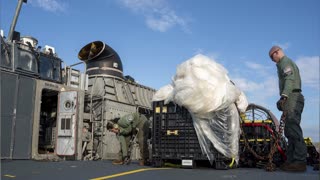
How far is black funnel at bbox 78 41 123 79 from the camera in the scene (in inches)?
487

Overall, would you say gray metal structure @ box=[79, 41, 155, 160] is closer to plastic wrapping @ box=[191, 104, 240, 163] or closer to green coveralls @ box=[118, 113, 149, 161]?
green coveralls @ box=[118, 113, 149, 161]

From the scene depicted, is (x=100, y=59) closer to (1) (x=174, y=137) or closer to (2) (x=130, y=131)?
(2) (x=130, y=131)

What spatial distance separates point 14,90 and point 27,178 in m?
4.60

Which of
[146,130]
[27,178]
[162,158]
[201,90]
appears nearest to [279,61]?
[201,90]

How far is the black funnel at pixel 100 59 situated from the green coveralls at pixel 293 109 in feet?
25.0

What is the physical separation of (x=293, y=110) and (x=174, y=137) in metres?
1.97

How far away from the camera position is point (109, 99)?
11367 mm

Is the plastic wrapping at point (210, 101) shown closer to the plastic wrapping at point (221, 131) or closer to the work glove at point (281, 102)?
the plastic wrapping at point (221, 131)

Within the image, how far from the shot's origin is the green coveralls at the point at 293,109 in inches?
214

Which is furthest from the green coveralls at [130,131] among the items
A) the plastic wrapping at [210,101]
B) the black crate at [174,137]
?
the plastic wrapping at [210,101]

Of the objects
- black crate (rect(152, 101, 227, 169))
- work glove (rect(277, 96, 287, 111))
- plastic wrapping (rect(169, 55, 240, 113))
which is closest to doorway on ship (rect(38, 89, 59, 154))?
black crate (rect(152, 101, 227, 169))

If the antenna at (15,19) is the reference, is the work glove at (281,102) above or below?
below

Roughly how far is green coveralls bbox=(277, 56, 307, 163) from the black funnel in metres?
7.63

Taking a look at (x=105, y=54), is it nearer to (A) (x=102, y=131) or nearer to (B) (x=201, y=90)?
(A) (x=102, y=131)
